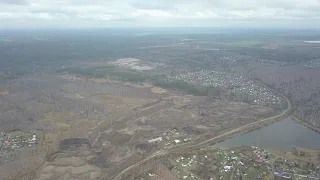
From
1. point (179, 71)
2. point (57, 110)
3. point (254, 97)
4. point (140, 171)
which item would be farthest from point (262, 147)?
point (179, 71)

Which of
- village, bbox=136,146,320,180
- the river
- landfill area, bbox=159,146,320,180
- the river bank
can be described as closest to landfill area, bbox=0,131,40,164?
village, bbox=136,146,320,180

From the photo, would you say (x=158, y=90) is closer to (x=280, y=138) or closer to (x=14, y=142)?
(x=280, y=138)

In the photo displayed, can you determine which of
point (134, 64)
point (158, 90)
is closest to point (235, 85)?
point (158, 90)

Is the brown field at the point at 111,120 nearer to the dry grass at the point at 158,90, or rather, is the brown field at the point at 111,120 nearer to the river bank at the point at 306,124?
the dry grass at the point at 158,90

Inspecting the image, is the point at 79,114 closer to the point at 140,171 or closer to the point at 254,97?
the point at 140,171

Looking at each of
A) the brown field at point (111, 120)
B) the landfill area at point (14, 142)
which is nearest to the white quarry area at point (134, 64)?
the brown field at point (111, 120)

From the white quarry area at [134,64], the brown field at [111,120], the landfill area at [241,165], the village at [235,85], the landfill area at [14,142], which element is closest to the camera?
the landfill area at [241,165]

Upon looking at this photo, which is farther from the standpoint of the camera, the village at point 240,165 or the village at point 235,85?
the village at point 235,85

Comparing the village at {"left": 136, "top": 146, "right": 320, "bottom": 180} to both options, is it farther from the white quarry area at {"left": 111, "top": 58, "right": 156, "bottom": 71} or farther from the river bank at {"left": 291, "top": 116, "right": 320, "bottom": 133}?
the white quarry area at {"left": 111, "top": 58, "right": 156, "bottom": 71}
